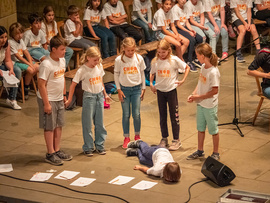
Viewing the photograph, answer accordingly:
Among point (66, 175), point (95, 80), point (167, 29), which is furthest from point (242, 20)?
point (66, 175)

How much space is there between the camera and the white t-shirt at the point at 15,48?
32.5ft

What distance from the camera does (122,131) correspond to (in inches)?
345

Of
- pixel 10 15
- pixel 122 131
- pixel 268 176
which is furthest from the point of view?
pixel 10 15

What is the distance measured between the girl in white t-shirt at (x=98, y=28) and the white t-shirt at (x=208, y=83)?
414 centimetres

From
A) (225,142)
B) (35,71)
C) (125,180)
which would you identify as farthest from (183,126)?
(35,71)

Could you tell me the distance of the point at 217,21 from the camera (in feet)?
39.8

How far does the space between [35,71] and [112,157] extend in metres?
2.87

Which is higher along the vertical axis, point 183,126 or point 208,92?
point 208,92

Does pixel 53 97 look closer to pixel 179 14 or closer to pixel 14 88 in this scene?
pixel 14 88

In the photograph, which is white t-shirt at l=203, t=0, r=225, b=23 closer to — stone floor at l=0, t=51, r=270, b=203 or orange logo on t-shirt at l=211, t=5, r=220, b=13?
orange logo on t-shirt at l=211, t=5, r=220, b=13

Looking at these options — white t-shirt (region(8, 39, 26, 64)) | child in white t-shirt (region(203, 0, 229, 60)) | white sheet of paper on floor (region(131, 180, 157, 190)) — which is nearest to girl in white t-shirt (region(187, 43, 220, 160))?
white sheet of paper on floor (region(131, 180, 157, 190))

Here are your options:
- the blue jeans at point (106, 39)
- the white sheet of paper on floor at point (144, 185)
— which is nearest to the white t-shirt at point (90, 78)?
the white sheet of paper on floor at point (144, 185)

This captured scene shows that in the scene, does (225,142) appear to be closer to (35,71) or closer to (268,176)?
(268,176)

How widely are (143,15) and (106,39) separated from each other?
111 centimetres
